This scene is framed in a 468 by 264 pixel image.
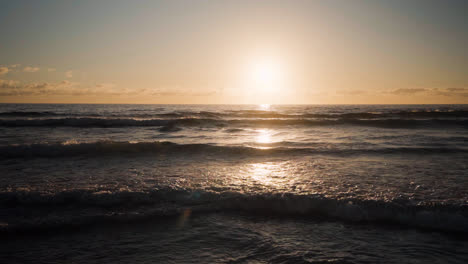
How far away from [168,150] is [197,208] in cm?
715

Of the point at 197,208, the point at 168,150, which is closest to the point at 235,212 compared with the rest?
the point at 197,208

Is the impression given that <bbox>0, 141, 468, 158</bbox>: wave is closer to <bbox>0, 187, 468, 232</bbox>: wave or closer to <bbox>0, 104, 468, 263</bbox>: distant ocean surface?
<bbox>0, 104, 468, 263</bbox>: distant ocean surface

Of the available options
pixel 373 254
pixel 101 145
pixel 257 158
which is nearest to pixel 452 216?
pixel 373 254

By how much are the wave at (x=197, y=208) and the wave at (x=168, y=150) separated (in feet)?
17.6

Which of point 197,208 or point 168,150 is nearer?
point 197,208

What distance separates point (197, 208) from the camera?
5.02 metres

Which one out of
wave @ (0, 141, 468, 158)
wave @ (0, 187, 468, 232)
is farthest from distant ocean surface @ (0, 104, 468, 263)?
wave @ (0, 141, 468, 158)

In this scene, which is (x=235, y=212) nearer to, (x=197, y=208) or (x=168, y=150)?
(x=197, y=208)

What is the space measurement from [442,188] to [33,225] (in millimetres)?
8557

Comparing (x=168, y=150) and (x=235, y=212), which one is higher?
(x=168, y=150)

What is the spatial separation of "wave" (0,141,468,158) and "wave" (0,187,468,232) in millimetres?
5361

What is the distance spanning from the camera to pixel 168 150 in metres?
11.7

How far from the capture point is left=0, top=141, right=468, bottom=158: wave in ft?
35.0

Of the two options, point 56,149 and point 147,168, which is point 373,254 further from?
point 56,149
